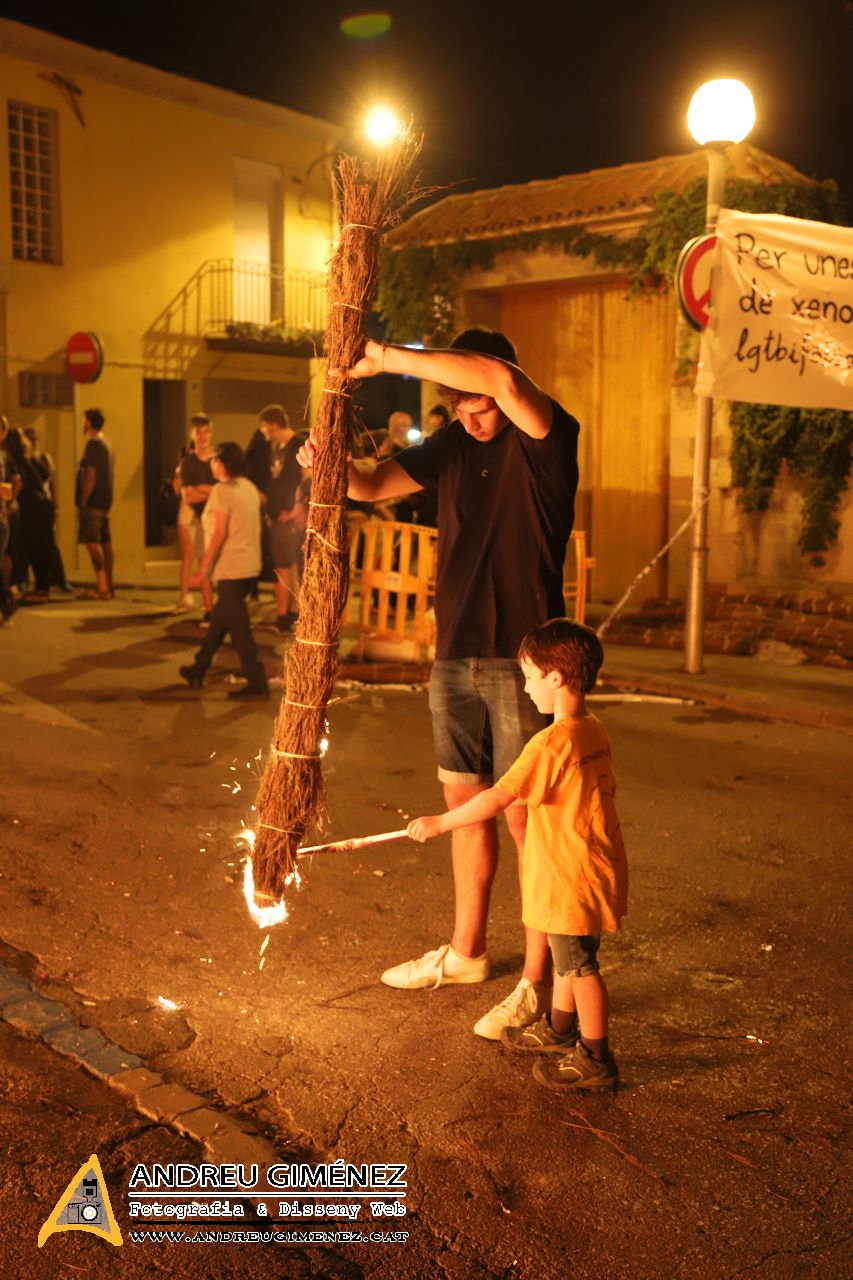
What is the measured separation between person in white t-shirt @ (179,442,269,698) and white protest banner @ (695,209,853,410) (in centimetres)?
339

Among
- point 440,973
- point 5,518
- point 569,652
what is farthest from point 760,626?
point 569,652

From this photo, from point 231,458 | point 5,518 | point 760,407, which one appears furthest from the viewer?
point 5,518

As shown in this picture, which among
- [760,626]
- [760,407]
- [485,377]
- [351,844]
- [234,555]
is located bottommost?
[760,626]

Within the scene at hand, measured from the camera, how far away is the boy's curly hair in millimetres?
3600

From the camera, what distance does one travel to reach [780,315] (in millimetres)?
9477

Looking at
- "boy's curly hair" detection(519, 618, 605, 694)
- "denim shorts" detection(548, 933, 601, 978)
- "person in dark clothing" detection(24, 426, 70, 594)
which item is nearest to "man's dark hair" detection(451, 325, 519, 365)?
"boy's curly hair" detection(519, 618, 605, 694)

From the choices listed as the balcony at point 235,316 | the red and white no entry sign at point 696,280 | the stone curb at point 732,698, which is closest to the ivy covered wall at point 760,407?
the red and white no entry sign at point 696,280

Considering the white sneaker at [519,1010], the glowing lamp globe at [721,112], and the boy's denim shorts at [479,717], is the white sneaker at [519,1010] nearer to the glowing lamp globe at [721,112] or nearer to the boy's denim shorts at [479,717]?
the boy's denim shorts at [479,717]

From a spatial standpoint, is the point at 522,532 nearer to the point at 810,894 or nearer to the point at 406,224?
the point at 810,894

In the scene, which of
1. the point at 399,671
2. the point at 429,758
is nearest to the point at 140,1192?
the point at 429,758

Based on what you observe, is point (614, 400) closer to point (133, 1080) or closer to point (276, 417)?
point (276, 417)

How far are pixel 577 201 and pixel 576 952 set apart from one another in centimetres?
1137

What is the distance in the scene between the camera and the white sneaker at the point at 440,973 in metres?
4.36

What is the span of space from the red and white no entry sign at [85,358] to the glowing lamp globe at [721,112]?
10716 mm
